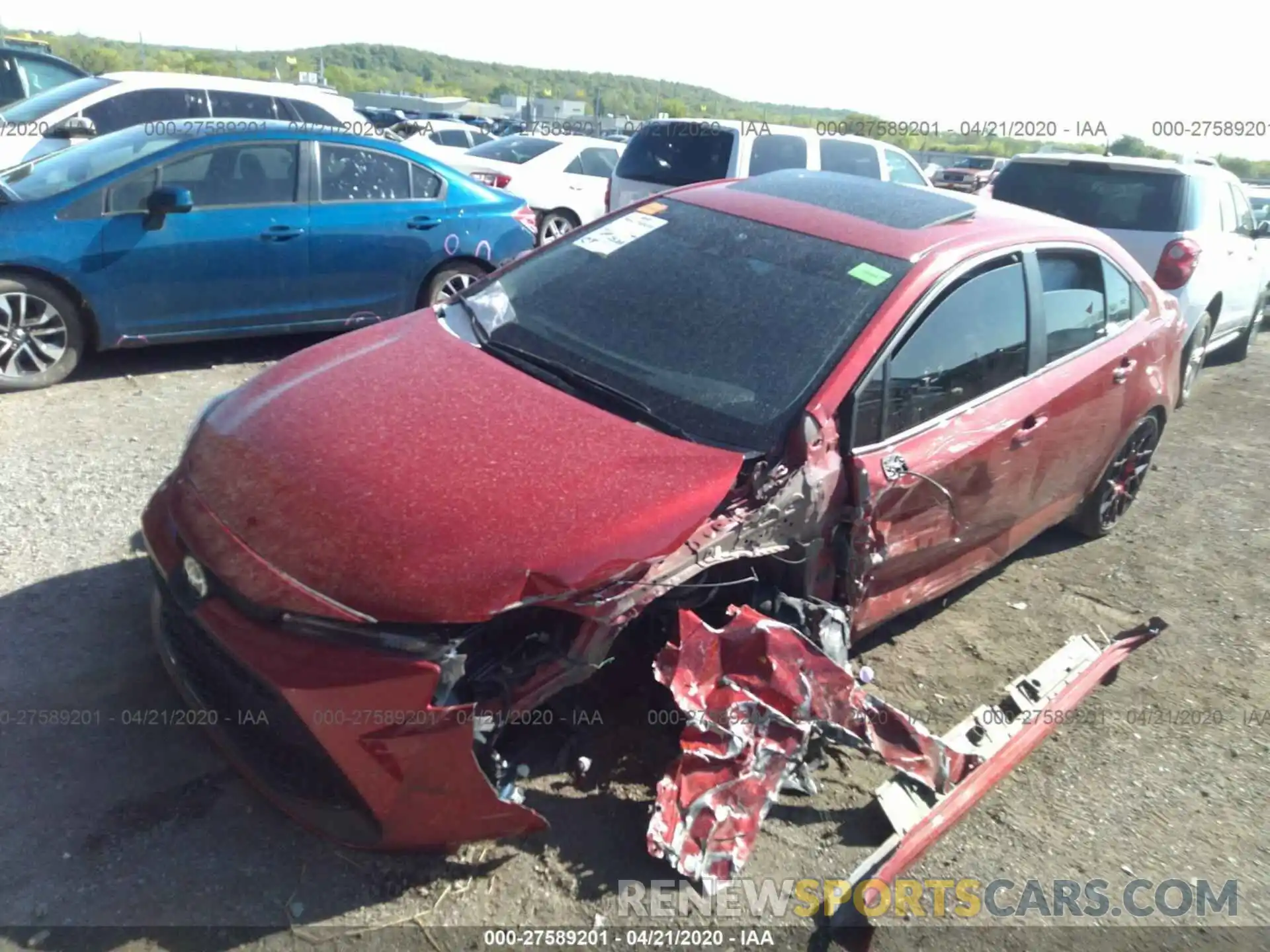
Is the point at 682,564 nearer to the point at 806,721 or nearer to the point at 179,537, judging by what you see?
the point at 806,721

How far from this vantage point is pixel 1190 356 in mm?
7824

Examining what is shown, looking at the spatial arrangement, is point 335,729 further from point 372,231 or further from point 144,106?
point 144,106

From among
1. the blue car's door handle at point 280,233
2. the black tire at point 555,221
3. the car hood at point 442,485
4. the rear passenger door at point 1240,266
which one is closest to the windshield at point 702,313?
the car hood at point 442,485

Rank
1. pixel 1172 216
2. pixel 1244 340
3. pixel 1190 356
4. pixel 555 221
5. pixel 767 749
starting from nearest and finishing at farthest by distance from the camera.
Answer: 1. pixel 767 749
2. pixel 1172 216
3. pixel 1190 356
4. pixel 1244 340
5. pixel 555 221

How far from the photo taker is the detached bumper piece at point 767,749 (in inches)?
105

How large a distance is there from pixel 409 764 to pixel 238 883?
664mm

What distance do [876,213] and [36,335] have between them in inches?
190

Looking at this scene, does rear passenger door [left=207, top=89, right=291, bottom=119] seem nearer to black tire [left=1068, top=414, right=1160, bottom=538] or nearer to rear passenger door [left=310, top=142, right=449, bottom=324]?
rear passenger door [left=310, top=142, right=449, bottom=324]

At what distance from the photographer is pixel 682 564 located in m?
2.71

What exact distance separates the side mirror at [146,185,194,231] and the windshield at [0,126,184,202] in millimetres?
420

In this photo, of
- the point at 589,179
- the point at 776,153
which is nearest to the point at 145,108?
the point at 589,179

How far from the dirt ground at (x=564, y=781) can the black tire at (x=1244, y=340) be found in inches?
230

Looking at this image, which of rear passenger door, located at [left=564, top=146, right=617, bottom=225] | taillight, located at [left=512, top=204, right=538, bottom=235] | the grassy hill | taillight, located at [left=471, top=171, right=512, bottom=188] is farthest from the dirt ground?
the grassy hill

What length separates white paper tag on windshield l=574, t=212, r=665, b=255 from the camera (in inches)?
155
